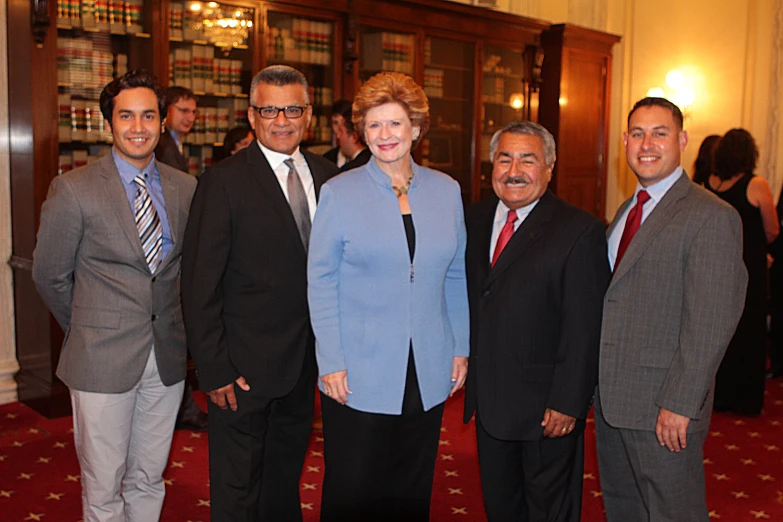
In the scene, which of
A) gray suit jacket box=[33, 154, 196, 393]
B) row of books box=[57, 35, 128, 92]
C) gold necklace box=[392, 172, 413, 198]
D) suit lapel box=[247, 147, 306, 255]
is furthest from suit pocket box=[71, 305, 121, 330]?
row of books box=[57, 35, 128, 92]

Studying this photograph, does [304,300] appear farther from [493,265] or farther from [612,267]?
[612,267]

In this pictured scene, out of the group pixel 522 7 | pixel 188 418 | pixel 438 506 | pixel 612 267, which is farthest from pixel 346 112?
pixel 522 7

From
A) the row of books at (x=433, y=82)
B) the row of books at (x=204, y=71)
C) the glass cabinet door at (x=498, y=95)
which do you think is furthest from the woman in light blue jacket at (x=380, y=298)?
the glass cabinet door at (x=498, y=95)

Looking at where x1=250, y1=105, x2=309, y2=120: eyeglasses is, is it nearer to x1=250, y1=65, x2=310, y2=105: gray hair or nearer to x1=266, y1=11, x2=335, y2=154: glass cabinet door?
x1=250, y1=65, x2=310, y2=105: gray hair

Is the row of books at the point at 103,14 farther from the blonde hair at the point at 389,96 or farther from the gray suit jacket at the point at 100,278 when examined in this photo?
the blonde hair at the point at 389,96

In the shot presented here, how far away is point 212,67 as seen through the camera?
5703 millimetres

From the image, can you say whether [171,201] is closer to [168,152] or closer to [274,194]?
[274,194]

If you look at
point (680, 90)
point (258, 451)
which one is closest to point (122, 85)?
point (258, 451)

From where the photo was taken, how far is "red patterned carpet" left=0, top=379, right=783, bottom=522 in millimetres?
3607

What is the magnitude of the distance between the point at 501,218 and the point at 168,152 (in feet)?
7.47

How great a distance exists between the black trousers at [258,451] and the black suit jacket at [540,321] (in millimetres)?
629

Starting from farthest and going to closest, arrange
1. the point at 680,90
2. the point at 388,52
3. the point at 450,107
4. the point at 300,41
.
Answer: the point at 680,90, the point at 450,107, the point at 388,52, the point at 300,41

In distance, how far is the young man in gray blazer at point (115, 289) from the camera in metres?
2.56

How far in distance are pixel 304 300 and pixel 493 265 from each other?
0.61 m
